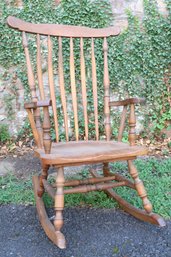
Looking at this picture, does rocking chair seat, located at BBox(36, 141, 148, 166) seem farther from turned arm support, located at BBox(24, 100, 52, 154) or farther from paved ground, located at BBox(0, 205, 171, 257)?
paved ground, located at BBox(0, 205, 171, 257)

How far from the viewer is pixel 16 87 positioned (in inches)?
138

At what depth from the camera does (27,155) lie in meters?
3.29

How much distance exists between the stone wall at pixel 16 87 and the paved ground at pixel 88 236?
1.62m

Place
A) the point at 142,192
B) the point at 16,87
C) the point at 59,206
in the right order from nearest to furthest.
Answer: the point at 59,206 → the point at 142,192 → the point at 16,87

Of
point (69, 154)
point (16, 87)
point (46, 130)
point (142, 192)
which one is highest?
point (46, 130)

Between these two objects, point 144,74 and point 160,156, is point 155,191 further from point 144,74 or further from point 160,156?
point 144,74

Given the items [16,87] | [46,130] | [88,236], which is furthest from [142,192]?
[16,87]

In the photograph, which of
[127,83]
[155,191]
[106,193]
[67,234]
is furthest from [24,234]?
[127,83]

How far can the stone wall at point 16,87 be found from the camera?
3467mm

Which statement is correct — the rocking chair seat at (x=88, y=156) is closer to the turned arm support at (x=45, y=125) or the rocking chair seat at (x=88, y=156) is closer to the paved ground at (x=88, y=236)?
the turned arm support at (x=45, y=125)

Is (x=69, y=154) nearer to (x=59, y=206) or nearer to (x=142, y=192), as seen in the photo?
(x=59, y=206)

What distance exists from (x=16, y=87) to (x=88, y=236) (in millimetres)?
2220

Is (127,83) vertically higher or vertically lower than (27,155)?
higher

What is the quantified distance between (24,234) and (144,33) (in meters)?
2.61
